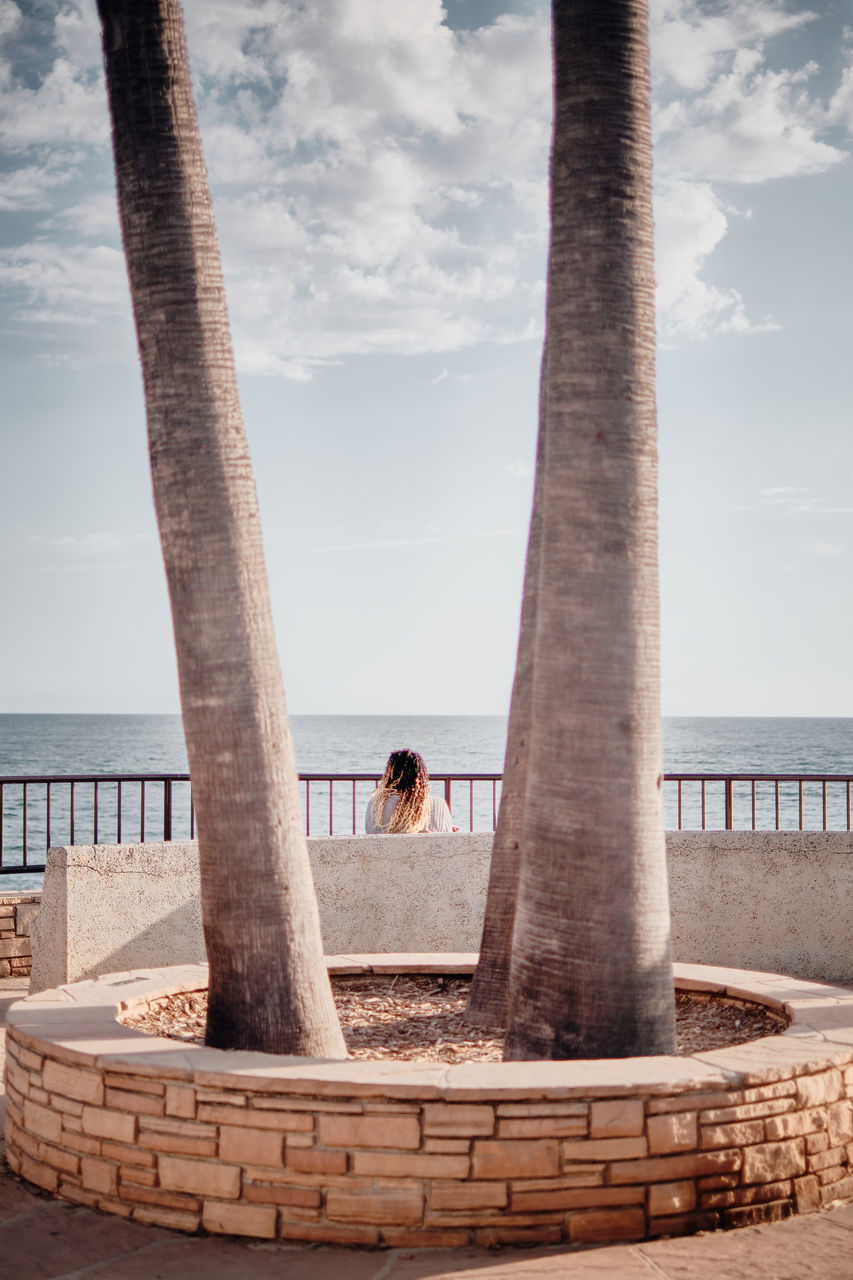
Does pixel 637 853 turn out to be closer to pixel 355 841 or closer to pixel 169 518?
pixel 169 518

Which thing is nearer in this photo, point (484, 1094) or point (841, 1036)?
point (484, 1094)

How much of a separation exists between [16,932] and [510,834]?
476 cm

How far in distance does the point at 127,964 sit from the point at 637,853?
4.28 meters

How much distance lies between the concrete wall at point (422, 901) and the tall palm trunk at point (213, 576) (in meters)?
3.21

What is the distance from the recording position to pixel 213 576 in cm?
413

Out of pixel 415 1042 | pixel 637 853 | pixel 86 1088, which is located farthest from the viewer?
pixel 415 1042

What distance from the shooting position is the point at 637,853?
13.5 ft

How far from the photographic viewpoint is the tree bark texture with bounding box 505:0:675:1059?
4074 millimetres

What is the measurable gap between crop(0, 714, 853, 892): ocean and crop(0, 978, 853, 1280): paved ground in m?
19.8

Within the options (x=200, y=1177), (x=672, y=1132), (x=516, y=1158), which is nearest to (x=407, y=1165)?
(x=516, y=1158)

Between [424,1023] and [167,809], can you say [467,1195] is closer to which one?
[424,1023]

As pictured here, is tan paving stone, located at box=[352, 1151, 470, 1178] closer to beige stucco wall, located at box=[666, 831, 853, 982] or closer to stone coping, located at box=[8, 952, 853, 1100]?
stone coping, located at box=[8, 952, 853, 1100]

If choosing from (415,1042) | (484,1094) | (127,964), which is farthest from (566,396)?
(127,964)

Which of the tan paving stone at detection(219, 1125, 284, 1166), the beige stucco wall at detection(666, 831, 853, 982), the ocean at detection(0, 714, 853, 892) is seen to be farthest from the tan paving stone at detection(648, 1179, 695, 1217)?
the ocean at detection(0, 714, 853, 892)
